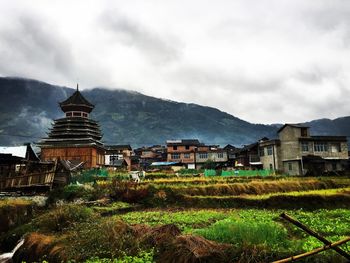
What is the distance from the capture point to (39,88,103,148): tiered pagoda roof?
54.4 m

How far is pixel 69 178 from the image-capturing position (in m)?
32.1

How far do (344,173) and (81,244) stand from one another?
39.8 metres

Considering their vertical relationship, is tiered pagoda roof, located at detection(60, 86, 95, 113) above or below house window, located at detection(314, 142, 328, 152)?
above

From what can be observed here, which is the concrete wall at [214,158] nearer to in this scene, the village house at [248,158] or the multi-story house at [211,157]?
the multi-story house at [211,157]

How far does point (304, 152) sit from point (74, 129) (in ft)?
123

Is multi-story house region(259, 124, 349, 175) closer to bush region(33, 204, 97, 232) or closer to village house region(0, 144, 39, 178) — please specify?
village house region(0, 144, 39, 178)

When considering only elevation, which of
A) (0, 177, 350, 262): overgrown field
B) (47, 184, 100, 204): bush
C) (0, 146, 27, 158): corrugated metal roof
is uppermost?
(0, 146, 27, 158): corrugated metal roof

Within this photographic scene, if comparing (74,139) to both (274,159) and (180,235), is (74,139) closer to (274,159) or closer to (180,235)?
(274,159)

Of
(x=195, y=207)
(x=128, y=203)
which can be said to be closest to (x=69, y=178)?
(x=128, y=203)

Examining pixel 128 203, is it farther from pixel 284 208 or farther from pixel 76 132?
pixel 76 132

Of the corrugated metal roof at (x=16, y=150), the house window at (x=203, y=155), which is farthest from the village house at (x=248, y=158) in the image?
the corrugated metal roof at (x=16, y=150)

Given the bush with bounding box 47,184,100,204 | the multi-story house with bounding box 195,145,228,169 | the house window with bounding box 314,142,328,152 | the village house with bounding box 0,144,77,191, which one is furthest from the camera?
the multi-story house with bounding box 195,145,228,169

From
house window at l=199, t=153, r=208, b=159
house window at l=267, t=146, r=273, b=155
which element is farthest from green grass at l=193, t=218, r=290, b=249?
house window at l=199, t=153, r=208, b=159

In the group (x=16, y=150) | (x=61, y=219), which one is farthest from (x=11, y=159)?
(x=61, y=219)
